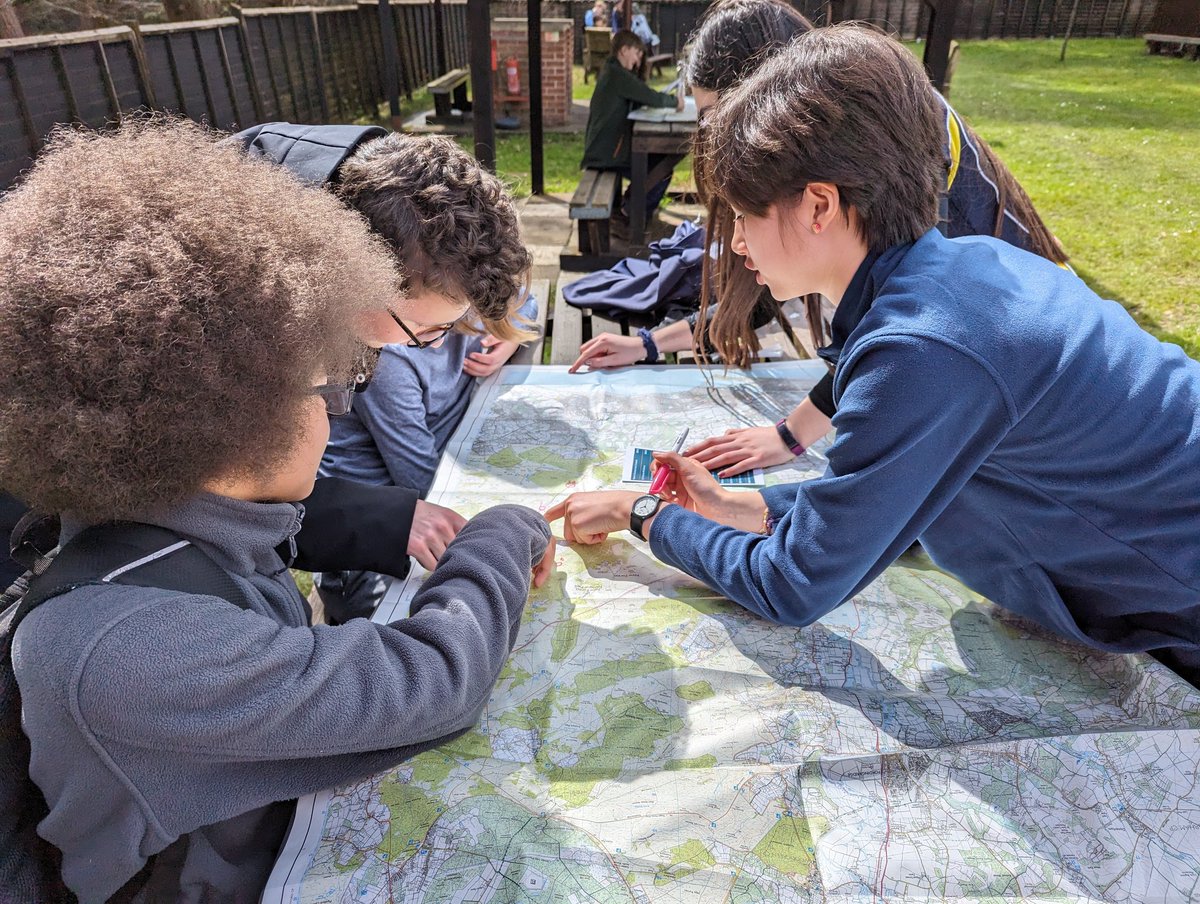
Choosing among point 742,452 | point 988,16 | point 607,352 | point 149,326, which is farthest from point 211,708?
point 988,16

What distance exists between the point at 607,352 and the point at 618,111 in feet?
13.2

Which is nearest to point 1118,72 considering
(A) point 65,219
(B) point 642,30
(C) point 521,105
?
(B) point 642,30

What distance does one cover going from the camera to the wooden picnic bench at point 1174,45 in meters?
10.7

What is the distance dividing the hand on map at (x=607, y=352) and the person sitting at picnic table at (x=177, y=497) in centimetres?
157

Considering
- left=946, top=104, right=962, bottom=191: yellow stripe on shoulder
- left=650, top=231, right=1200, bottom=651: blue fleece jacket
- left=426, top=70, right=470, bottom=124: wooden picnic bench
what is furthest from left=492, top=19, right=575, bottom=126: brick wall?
left=650, top=231, right=1200, bottom=651: blue fleece jacket

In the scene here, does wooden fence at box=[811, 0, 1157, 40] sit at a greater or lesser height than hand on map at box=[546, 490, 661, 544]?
lesser

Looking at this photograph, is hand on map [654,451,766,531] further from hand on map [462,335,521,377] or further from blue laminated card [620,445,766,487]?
hand on map [462,335,521,377]

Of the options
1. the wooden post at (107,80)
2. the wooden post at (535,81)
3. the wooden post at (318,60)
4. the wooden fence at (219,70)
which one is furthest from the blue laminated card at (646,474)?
the wooden post at (318,60)

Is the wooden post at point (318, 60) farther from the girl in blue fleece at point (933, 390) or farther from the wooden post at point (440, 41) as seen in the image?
the girl in blue fleece at point (933, 390)

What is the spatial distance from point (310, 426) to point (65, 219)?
0.34m

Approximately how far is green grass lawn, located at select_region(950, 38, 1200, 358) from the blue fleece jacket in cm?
417

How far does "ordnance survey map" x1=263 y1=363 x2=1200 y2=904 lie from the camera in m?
1.08

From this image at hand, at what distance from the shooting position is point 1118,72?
41.6 ft

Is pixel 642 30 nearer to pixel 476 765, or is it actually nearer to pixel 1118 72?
pixel 1118 72
